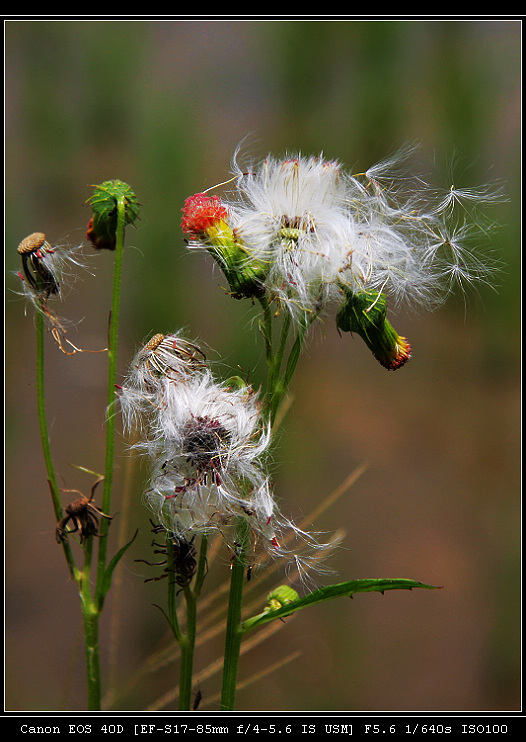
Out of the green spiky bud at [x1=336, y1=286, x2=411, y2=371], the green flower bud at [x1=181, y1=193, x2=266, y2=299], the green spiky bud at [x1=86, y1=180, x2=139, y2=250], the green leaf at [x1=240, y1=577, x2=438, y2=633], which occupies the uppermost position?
the green spiky bud at [x1=86, y1=180, x2=139, y2=250]

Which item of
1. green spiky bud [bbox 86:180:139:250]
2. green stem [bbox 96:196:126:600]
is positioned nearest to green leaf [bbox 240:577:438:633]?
green stem [bbox 96:196:126:600]

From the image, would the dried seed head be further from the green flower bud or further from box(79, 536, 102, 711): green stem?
box(79, 536, 102, 711): green stem

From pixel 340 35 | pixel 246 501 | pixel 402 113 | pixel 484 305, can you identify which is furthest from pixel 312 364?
pixel 246 501

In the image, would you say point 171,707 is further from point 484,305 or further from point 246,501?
point 484,305

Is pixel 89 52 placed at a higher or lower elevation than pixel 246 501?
higher

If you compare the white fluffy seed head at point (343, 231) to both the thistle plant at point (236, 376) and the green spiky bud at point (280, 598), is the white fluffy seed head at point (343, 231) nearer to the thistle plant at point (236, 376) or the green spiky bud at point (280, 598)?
the thistle plant at point (236, 376)

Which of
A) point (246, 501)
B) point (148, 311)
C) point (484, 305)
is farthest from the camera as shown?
point (484, 305)

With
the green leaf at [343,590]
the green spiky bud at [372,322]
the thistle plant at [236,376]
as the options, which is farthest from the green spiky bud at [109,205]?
the green leaf at [343,590]

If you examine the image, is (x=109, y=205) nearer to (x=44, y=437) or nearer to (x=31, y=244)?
(x=31, y=244)
